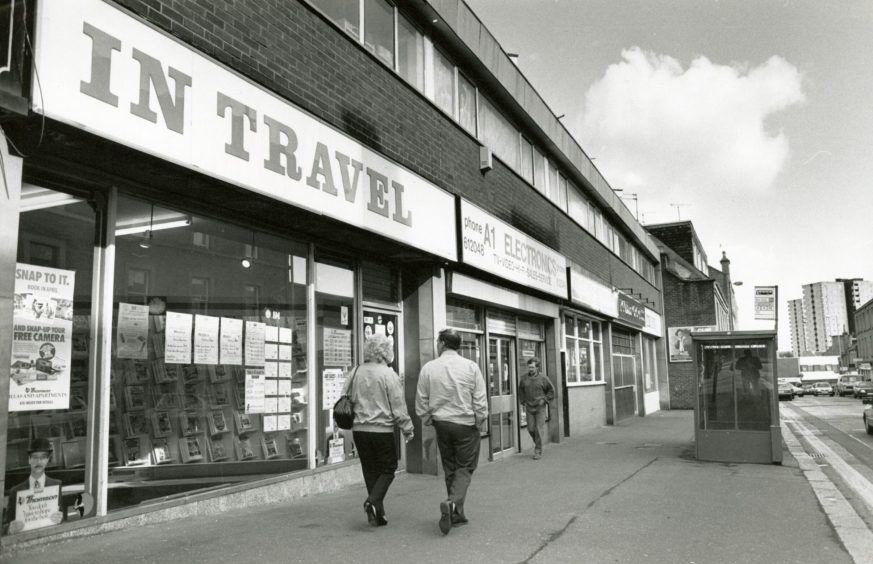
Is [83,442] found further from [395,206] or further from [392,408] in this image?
[395,206]

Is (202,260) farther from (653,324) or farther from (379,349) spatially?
(653,324)

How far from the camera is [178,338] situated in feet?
20.7

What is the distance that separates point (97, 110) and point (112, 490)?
295 cm

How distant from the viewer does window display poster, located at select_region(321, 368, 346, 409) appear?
7.97 metres

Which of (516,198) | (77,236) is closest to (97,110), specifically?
(77,236)

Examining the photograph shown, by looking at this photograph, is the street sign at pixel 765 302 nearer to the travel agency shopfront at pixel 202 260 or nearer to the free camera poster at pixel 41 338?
the travel agency shopfront at pixel 202 260

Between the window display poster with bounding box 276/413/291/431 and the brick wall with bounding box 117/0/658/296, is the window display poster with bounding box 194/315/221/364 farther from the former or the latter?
the brick wall with bounding box 117/0/658/296

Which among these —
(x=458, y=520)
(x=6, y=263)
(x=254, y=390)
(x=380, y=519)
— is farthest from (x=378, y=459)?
(x=6, y=263)

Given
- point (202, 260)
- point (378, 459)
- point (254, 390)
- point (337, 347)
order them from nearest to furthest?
point (378, 459)
point (202, 260)
point (254, 390)
point (337, 347)

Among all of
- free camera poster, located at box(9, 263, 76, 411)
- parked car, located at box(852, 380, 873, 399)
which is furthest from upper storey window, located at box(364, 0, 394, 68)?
parked car, located at box(852, 380, 873, 399)

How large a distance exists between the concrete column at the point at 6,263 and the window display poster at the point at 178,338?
1.87 m

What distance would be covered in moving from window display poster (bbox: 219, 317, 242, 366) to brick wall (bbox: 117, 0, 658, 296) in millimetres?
2238

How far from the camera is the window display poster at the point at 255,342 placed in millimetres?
7047

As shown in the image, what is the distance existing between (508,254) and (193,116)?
7056 mm
